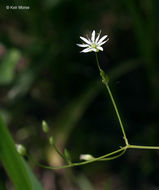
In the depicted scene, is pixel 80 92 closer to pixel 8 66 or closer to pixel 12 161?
pixel 8 66

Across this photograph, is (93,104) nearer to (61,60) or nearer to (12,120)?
(61,60)

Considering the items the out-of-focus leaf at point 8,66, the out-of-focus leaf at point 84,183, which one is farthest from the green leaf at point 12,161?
the out-of-focus leaf at point 84,183

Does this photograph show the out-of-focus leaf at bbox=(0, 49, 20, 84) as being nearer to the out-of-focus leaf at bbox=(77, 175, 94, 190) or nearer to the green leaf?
the out-of-focus leaf at bbox=(77, 175, 94, 190)

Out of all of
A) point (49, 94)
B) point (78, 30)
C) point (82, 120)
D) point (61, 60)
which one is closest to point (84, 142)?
point (82, 120)

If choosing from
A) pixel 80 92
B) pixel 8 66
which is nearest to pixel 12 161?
pixel 8 66

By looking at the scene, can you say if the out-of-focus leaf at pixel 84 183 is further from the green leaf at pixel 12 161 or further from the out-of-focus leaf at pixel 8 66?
the green leaf at pixel 12 161

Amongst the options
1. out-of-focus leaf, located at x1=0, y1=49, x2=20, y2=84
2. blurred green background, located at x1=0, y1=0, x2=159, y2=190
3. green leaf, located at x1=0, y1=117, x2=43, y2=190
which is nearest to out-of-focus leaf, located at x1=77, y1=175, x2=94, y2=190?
blurred green background, located at x1=0, y1=0, x2=159, y2=190

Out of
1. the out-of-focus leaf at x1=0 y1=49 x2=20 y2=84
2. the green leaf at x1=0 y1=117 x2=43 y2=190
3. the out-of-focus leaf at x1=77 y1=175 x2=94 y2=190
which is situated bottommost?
the out-of-focus leaf at x1=77 y1=175 x2=94 y2=190

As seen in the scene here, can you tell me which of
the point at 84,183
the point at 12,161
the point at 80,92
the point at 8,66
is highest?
the point at 8,66

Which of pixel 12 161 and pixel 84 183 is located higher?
pixel 12 161
